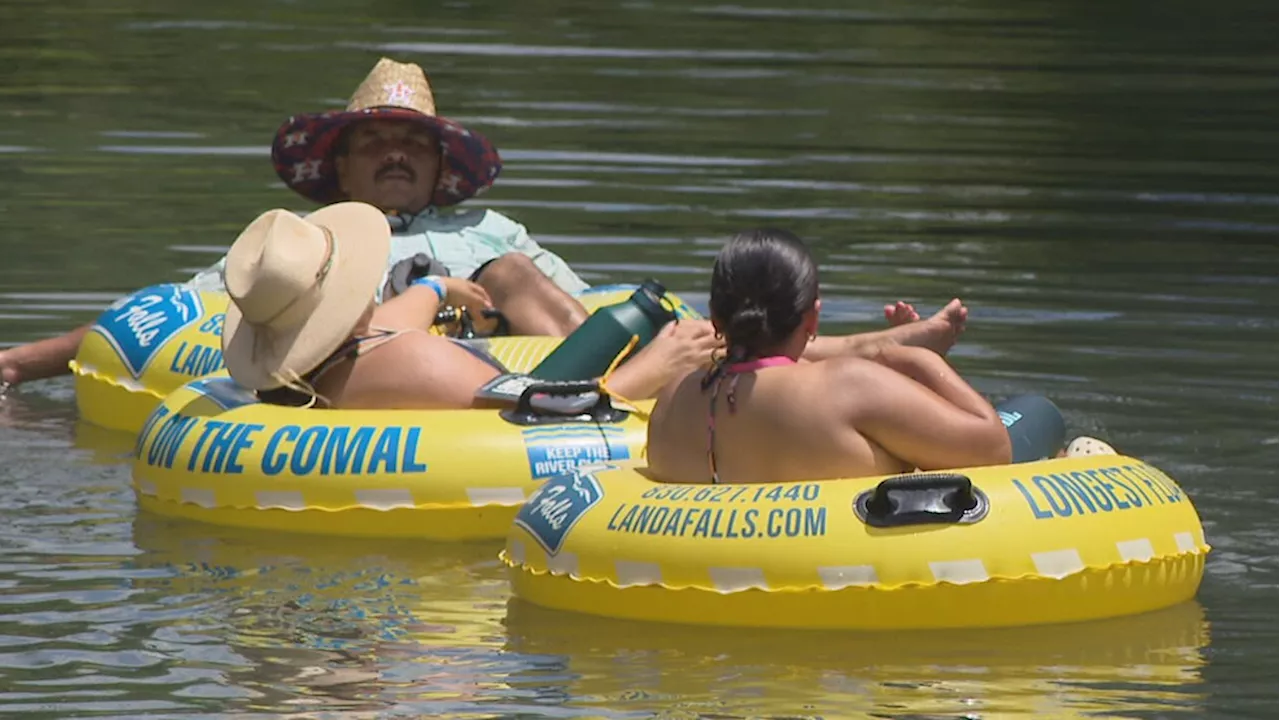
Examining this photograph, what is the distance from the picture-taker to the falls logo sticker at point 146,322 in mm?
9766

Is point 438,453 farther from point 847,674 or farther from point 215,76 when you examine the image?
point 215,76

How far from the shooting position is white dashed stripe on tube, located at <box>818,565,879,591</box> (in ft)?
21.9

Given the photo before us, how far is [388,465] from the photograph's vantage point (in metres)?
7.98

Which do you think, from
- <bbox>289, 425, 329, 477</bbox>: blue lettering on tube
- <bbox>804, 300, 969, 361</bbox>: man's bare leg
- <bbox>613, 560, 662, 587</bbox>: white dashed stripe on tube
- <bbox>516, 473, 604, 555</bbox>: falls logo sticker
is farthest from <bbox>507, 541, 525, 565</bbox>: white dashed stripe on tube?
<bbox>804, 300, 969, 361</bbox>: man's bare leg

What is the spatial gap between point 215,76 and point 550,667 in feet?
47.3

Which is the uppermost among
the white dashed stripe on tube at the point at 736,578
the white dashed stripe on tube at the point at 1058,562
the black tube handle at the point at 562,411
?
the black tube handle at the point at 562,411

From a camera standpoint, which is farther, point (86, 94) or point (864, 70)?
point (864, 70)

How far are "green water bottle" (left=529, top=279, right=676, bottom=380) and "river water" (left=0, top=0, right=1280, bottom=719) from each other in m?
0.85

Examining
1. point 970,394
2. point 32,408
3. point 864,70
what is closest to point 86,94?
point 864,70

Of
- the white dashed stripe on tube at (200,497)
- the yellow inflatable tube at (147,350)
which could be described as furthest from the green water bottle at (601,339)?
the white dashed stripe on tube at (200,497)

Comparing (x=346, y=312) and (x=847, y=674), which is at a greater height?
(x=346, y=312)

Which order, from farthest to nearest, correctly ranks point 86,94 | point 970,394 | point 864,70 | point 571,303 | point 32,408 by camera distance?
point 864,70 → point 86,94 → point 32,408 → point 571,303 → point 970,394

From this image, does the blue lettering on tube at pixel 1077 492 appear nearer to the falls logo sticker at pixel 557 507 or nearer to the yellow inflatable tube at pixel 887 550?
the yellow inflatable tube at pixel 887 550

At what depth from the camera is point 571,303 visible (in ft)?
31.3
